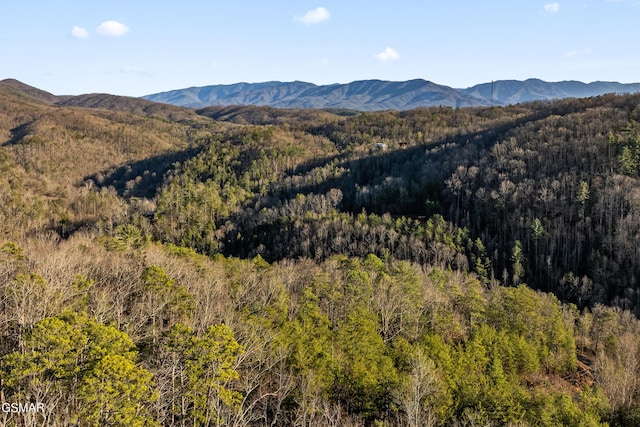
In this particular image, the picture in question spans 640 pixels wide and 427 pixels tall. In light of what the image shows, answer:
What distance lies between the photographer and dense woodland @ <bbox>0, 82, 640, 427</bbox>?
22.3m

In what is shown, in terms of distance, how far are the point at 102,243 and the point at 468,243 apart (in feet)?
304

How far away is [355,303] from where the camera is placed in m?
47.8

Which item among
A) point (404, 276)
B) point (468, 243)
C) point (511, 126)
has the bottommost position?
point (468, 243)

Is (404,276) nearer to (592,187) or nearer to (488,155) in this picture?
(592,187)

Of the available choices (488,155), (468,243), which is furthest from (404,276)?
(488,155)

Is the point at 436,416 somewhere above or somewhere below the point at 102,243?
below

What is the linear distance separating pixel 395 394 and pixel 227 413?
11779 mm

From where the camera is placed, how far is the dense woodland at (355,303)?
2233 cm

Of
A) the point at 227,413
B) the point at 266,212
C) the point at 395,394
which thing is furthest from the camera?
the point at 266,212

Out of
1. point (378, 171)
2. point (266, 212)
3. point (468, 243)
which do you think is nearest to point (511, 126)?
point (378, 171)

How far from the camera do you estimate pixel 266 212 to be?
14462 centimetres

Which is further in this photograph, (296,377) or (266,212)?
(266,212)

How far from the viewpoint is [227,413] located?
80.0ft

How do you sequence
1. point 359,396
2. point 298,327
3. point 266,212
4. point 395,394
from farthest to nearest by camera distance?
point 266,212 → point 298,327 → point 359,396 → point 395,394
